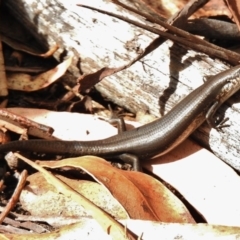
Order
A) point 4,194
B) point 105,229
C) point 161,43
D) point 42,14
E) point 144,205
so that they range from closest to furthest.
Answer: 1. point 105,229
2. point 144,205
3. point 4,194
4. point 161,43
5. point 42,14

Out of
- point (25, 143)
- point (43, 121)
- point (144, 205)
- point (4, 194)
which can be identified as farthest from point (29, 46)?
point (144, 205)

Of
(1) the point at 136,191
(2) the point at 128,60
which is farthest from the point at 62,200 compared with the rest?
(2) the point at 128,60

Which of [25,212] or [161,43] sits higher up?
[161,43]

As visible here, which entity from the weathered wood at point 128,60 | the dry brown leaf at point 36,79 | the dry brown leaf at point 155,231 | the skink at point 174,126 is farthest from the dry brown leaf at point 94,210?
the weathered wood at point 128,60

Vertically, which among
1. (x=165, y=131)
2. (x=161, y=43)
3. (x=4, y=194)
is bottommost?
(x=4, y=194)

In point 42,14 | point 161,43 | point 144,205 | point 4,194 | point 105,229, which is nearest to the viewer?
point 105,229

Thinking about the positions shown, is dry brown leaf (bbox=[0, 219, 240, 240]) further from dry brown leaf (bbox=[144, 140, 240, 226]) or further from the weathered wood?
the weathered wood

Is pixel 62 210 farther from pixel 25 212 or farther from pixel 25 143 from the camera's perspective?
pixel 25 143
